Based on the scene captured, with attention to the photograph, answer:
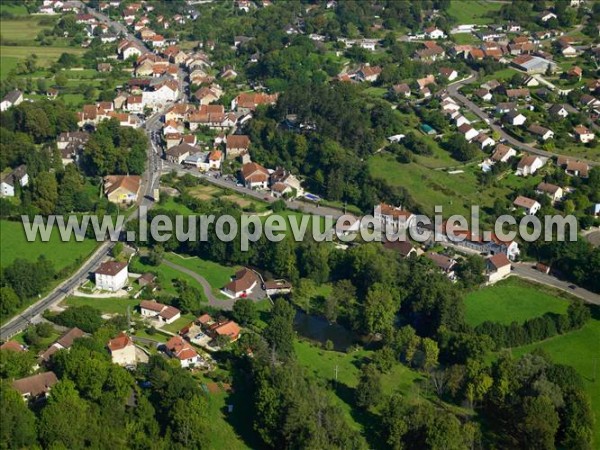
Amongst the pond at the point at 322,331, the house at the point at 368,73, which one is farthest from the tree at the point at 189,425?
the house at the point at 368,73

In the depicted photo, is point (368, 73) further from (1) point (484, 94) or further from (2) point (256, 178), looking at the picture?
(2) point (256, 178)

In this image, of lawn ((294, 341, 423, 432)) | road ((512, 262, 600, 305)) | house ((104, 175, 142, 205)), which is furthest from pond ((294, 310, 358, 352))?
house ((104, 175, 142, 205))

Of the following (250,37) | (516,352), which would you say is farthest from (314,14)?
(516,352)

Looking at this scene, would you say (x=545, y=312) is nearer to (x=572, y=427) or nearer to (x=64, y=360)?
(x=572, y=427)

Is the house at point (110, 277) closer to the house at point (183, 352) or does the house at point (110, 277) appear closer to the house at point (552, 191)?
the house at point (183, 352)

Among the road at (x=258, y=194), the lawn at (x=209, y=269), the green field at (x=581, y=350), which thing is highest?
the road at (x=258, y=194)

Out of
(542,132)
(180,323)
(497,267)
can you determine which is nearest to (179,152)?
(180,323)

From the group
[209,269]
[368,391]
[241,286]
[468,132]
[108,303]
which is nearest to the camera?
[368,391]
